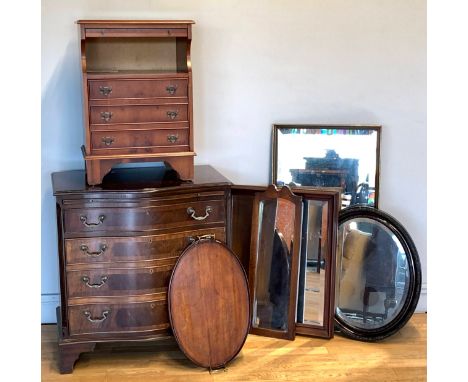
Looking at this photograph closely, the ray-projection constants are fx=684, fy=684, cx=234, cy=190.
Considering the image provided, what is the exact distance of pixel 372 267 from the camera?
10.9ft

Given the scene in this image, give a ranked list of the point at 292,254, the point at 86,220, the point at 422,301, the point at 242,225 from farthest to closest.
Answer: the point at 422,301, the point at 242,225, the point at 292,254, the point at 86,220

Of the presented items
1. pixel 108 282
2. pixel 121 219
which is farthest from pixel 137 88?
pixel 108 282

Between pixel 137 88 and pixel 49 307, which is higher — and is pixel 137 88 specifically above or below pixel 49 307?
above

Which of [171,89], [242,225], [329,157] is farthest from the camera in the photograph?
[329,157]

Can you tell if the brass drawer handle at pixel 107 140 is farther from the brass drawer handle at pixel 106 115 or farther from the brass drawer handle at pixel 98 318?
the brass drawer handle at pixel 98 318

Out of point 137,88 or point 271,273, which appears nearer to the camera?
point 137,88

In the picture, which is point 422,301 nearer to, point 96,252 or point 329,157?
point 329,157

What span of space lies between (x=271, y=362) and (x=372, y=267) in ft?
2.40

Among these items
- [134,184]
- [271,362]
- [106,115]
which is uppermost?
[106,115]

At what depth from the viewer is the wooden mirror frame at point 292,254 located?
3137 mm

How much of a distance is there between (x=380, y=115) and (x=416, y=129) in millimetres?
203

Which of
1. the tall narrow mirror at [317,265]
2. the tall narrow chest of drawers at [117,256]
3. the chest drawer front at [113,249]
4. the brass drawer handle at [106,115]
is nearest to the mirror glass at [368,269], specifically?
the tall narrow mirror at [317,265]
